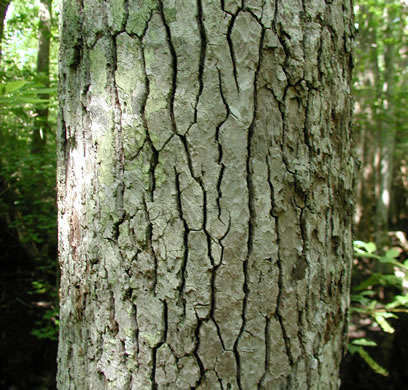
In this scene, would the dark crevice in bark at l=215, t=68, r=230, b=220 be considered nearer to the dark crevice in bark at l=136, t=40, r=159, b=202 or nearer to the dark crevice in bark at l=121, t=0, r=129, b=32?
the dark crevice in bark at l=136, t=40, r=159, b=202

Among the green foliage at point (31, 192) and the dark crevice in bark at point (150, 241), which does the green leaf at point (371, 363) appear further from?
the green foliage at point (31, 192)

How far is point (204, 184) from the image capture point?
894mm

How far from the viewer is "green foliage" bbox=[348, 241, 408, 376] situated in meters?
2.66

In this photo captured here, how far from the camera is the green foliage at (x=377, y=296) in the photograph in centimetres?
266

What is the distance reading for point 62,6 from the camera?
1042 mm

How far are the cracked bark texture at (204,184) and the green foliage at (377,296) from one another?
1.78 metres

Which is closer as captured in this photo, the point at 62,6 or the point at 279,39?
the point at 279,39

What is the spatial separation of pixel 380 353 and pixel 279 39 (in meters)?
6.19

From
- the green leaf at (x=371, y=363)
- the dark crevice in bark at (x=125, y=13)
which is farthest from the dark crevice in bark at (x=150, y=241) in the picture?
the green leaf at (x=371, y=363)

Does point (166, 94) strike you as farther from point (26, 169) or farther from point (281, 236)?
point (26, 169)

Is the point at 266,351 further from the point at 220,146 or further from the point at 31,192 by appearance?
the point at 31,192

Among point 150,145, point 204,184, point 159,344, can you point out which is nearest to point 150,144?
point 150,145

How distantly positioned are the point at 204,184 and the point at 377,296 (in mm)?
6340

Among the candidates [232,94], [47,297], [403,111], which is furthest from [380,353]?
[232,94]
